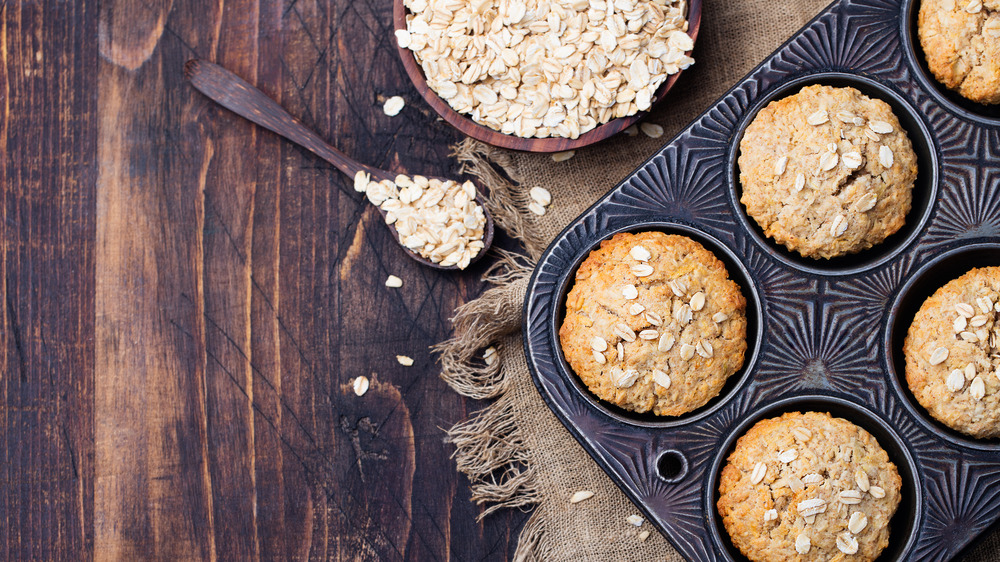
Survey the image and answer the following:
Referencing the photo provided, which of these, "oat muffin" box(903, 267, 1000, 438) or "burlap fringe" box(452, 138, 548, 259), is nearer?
"oat muffin" box(903, 267, 1000, 438)

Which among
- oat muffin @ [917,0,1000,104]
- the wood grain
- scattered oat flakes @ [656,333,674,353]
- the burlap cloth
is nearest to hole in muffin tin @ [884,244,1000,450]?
oat muffin @ [917,0,1000,104]

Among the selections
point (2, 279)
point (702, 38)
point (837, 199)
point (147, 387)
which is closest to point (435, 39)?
point (702, 38)

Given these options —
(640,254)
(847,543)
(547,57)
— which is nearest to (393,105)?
(547,57)

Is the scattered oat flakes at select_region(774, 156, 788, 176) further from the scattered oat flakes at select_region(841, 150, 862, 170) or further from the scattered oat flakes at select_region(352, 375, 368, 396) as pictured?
the scattered oat flakes at select_region(352, 375, 368, 396)

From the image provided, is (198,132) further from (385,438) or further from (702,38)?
(702,38)

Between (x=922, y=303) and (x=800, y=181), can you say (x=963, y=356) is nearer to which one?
(x=922, y=303)

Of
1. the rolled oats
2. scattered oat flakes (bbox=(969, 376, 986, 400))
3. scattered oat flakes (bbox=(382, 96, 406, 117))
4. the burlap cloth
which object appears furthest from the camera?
scattered oat flakes (bbox=(382, 96, 406, 117))

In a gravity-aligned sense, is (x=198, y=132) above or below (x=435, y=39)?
below
